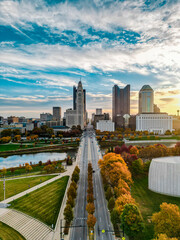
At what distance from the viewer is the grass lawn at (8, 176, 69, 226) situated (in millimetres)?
28748

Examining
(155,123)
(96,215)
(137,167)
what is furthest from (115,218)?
(155,123)

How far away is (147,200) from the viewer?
3406 cm

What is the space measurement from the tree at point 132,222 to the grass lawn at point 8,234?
51.7 feet

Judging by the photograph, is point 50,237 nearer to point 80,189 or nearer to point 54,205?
point 54,205

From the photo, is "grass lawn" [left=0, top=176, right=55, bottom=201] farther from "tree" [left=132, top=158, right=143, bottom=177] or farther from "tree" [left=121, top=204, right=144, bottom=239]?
"tree" [left=121, top=204, right=144, bottom=239]

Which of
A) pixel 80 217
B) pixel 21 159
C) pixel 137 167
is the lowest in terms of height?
pixel 21 159

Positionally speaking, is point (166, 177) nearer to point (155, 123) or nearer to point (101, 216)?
point (101, 216)

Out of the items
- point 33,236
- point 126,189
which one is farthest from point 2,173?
point 126,189

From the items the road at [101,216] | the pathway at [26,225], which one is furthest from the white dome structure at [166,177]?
the pathway at [26,225]

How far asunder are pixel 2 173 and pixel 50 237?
34.3 meters

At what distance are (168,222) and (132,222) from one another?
15.9ft

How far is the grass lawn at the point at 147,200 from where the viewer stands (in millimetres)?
25483

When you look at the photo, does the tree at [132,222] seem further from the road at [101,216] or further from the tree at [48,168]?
the tree at [48,168]

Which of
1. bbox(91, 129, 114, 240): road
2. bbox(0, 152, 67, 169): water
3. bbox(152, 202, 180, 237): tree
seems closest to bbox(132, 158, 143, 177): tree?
bbox(91, 129, 114, 240): road
